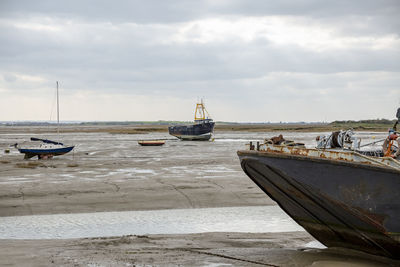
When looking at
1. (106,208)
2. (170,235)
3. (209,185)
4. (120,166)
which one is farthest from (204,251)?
(120,166)

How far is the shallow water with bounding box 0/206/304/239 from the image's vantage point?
10641 mm

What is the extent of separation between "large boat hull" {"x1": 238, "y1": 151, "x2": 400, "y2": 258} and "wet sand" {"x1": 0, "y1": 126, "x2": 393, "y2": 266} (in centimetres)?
43

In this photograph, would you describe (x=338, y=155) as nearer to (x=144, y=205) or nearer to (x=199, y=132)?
(x=144, y=205)

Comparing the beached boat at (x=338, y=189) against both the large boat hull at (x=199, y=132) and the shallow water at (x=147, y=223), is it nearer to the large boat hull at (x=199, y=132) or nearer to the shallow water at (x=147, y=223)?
the shallow water at (x=147, y=223)

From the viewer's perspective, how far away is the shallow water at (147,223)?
10641mm

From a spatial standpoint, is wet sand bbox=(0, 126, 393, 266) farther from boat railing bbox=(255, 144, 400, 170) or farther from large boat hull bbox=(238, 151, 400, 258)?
boat railing bbox=(255, 144, 400, 170)

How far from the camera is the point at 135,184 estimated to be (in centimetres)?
1767

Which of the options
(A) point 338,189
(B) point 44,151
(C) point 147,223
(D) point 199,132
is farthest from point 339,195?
(D) point 199,132

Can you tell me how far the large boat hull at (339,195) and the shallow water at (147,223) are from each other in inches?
79.8

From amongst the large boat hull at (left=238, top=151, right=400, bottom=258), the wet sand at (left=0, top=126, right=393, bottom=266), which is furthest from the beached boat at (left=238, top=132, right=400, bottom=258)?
the wet sand at (left=0, top=126, right=393, bottom=266)

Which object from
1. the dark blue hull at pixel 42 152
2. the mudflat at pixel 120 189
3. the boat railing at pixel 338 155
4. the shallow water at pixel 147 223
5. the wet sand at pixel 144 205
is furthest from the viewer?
the dark blue hull at pixel 42 152

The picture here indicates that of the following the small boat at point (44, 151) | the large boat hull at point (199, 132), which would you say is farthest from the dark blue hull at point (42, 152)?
the large boat hull at point (199, 132)

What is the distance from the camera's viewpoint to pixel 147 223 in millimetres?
11625

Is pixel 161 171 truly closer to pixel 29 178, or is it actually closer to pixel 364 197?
pixel 29 178
